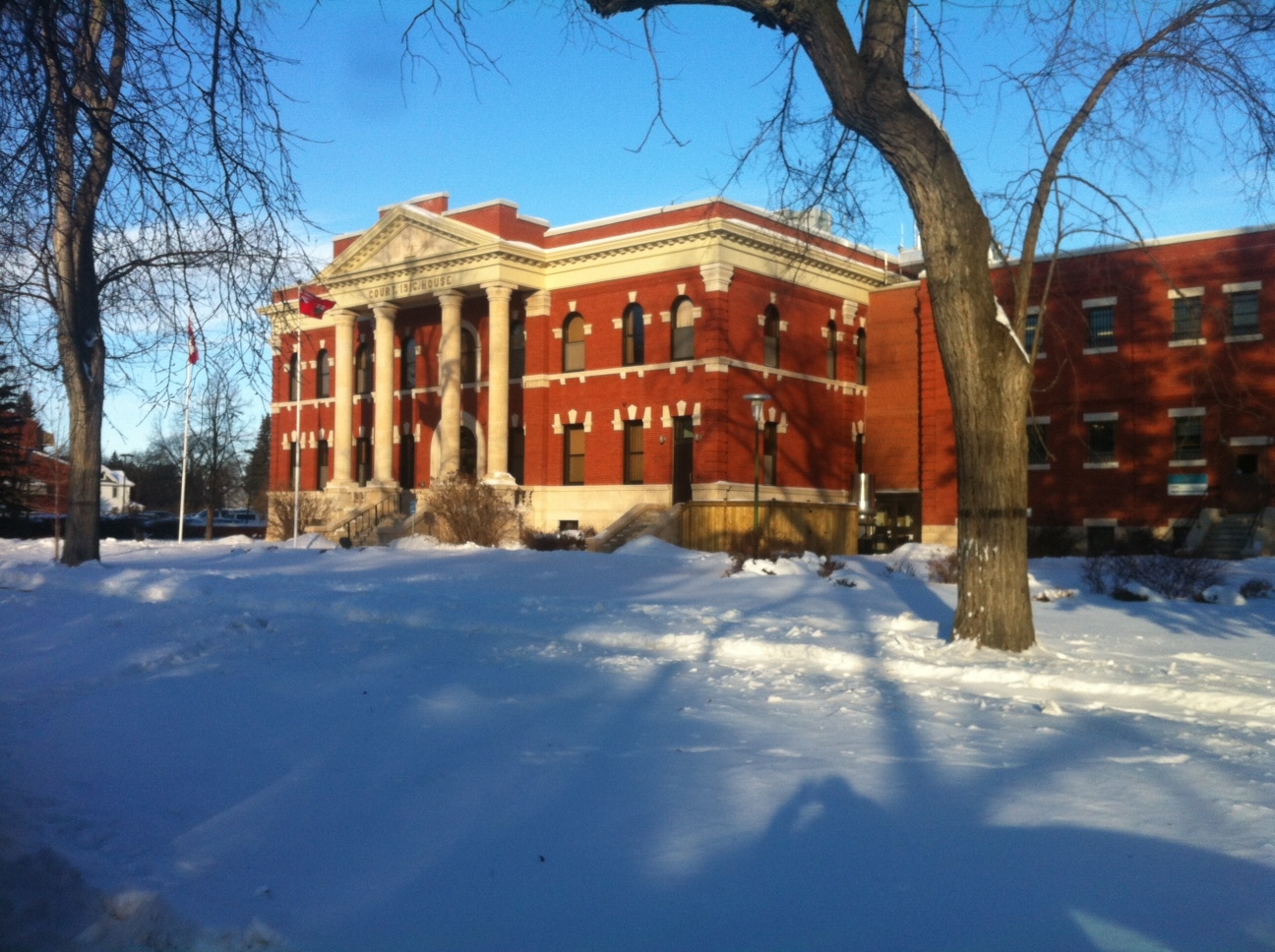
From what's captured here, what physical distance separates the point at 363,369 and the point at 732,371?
16.7m

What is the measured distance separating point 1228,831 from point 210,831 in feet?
17.4

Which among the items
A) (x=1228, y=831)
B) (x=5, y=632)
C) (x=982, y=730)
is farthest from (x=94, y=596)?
(x=1228, y=831)

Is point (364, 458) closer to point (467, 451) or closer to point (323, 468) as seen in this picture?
point (323, 468)

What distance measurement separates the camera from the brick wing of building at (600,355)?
35.8m

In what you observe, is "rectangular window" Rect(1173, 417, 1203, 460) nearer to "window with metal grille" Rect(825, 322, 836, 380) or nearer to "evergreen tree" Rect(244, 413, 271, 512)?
"window with metal grille" Rect(825, 322, 836, 380)

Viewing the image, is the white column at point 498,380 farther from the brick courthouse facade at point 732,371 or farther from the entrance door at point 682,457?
the entrance door at point 682,457

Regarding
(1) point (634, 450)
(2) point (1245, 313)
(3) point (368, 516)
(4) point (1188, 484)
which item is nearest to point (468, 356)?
(3) point (368, 516)

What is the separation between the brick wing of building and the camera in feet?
117

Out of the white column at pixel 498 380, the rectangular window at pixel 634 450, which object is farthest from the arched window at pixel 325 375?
the rectangular window at pixel 634 450

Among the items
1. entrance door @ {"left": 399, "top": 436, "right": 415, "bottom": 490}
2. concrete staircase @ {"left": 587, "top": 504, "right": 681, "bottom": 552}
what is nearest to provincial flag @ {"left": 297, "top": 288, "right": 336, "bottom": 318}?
concrete staircase @ {"left": 587, "top": 504, "right": 681, "bottom": 552}

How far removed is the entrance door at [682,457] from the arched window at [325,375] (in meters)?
17.3

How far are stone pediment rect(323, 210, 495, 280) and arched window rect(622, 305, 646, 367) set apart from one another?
197 inches

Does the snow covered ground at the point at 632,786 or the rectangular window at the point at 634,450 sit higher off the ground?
the rectangular window at the point at 634,450

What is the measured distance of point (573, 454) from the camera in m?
39.1
